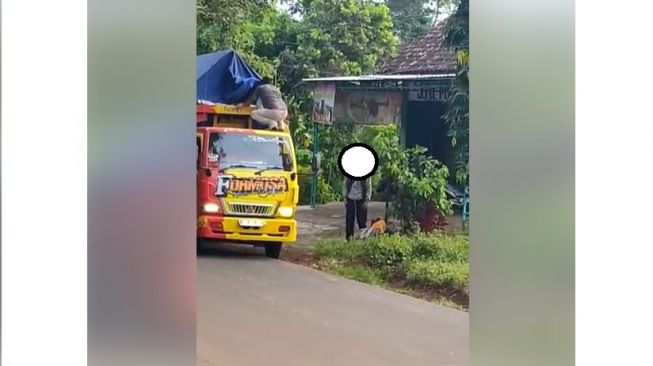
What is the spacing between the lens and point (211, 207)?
10.3 ft

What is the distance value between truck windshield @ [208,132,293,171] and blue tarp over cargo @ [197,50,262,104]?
0.49ft

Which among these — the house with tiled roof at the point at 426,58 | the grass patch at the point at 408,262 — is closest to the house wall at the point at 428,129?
the house with tiled roof at the point at 426,58

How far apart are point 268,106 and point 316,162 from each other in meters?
0.29

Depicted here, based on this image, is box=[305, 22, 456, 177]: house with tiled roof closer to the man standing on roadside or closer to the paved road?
the man standing on roadside

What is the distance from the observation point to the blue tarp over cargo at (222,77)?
3115 millimetres

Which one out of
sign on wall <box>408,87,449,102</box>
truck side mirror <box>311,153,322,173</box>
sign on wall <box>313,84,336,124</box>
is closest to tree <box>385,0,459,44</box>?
sign on wall <box>408,87,449,102</box>

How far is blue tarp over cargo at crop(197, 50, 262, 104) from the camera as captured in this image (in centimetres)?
312

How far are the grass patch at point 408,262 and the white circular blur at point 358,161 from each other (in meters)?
0.27

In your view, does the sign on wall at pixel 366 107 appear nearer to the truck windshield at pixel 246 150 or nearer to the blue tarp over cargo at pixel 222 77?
the truck windshield at pixel 246 150

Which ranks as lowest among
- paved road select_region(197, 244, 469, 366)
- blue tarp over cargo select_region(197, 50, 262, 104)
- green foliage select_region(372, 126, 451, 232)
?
paved road select_region(197, 244, 469, 366)
